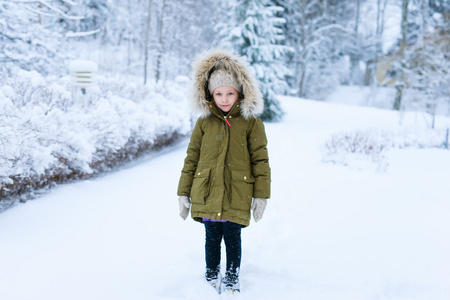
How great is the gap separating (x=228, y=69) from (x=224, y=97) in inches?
7.6

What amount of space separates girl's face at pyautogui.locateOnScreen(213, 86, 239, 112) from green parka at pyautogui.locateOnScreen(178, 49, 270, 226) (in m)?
0.05

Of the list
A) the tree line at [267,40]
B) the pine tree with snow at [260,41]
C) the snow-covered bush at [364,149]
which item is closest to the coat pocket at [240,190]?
the snow-covered bush at [364,149]

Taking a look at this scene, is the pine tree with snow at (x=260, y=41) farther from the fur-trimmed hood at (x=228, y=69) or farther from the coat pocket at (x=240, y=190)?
the coat pocket at (x=240, y=190)

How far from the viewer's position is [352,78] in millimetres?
29312

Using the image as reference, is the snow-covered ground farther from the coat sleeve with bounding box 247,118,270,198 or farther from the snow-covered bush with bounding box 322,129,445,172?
the coat sleeve with bounding box 247,118,270,198

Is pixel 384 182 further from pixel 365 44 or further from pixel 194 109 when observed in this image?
pixel 365 44

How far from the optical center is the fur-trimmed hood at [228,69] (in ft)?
7.06

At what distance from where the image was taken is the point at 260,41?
11.4m

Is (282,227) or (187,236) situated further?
(282,227)

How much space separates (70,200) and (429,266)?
3.61 m

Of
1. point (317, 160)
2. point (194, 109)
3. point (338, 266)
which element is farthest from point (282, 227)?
point (317, 160)

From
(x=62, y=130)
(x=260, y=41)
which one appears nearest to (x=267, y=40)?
(x=260, y=41)

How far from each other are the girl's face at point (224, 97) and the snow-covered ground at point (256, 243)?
4.16 feet

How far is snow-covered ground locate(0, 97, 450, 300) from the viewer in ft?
7.69
